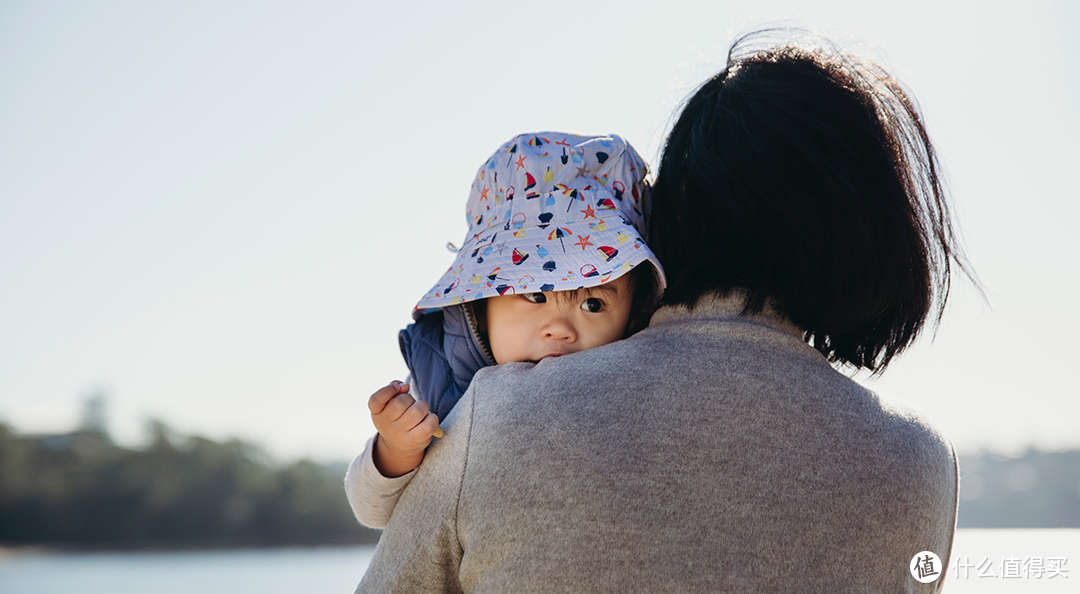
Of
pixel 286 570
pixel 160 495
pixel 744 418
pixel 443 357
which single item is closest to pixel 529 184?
pixel 443 357

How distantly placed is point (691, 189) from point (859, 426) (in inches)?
15.9

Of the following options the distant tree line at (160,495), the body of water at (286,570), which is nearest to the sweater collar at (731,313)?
the body of water at (286,570)

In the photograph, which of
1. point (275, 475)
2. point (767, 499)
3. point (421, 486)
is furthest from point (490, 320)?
point (275, 475)

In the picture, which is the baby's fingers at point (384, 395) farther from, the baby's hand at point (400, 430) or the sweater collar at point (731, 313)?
the sweater collar at point (731, 313)

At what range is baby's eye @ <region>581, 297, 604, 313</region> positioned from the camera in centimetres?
142

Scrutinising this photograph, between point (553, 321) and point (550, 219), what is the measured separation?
0.19 m

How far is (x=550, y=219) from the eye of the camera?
1.42 metres

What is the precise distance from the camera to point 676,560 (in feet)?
2.85

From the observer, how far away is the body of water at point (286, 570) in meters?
1.89

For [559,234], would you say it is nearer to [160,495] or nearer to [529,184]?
[529,184]

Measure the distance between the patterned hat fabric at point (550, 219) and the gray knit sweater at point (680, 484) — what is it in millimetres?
348

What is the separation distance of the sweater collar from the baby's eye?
1.20 feet

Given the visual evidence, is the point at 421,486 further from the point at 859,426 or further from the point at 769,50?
the point at 769,50

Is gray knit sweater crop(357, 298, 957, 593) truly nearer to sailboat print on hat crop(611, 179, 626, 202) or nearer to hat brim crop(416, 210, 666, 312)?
hat brim crop(416, 210, 666, 312)
